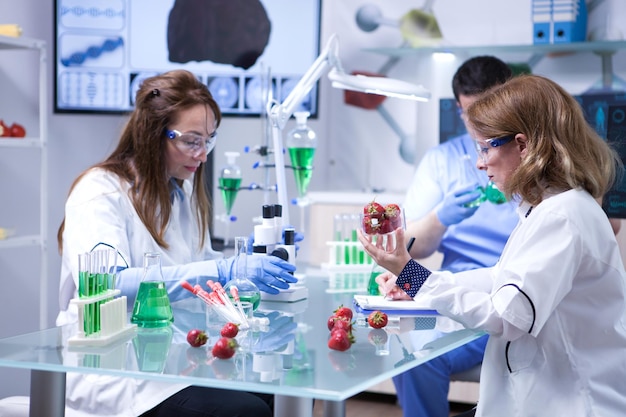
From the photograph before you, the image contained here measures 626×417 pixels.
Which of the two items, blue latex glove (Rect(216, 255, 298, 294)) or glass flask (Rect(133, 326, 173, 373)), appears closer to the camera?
glass flask (Rect(133, 326, 173, 373))

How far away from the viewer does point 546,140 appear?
1972mm

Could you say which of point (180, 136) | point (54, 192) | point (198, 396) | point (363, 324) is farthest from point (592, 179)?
point (54, 192)

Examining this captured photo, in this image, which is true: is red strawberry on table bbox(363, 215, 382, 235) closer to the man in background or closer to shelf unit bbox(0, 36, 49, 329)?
the man in background

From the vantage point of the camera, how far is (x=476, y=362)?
2.97 meters

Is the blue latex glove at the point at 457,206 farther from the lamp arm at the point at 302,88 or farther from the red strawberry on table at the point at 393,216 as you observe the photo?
the red strawberry on table at the point at 393,216

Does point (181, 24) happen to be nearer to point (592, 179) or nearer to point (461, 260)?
point (461, 260)

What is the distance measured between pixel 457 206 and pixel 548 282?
116 centimetres

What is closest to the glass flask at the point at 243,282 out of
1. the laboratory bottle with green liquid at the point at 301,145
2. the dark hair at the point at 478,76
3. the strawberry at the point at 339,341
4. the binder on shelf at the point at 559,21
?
the strawberry at the point at 339,341

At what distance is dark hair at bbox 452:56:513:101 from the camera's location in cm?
325

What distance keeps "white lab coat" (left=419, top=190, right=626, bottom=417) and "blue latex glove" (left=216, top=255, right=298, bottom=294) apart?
1.60 feet

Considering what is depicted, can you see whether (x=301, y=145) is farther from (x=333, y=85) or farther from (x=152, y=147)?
(x=152, y=147)

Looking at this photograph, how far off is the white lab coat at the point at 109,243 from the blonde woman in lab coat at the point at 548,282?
25.9 inches

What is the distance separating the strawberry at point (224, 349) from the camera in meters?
1.76

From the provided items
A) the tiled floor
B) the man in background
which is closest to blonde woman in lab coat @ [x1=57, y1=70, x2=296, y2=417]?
the man in background
